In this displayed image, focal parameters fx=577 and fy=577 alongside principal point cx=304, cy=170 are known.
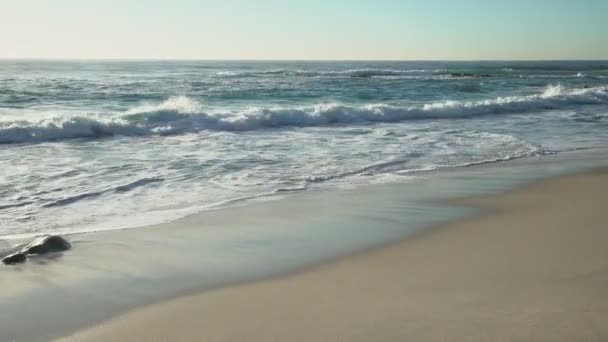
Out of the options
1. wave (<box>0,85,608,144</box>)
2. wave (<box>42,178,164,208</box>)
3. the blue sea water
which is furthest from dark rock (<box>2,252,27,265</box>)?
wave (<box>0,85,608,144</box>)

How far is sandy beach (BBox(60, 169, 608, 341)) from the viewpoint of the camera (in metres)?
3.26

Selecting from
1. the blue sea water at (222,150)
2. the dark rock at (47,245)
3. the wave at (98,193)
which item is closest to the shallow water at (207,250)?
the dark rock at (47,245)

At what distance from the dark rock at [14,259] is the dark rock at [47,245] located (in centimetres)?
10

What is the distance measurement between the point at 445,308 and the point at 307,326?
0.88 metres

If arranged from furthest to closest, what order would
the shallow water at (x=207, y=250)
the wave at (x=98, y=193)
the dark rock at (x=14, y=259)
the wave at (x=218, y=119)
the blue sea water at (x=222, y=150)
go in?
the wave at (x=218, y=119) < the blue sea water at (x=222, y=150) < the wave at (x=98, y=193) < the dark rock at (x=14, y=259) < the shallow water at (x=207, y=250)

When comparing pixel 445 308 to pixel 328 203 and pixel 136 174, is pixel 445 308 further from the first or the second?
pixel 136 174

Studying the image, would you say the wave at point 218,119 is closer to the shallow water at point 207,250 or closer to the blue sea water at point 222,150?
the blue sea water at point 222,150

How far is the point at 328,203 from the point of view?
21.8 ft

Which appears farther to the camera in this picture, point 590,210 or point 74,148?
point 74,148

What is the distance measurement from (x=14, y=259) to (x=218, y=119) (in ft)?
39.7

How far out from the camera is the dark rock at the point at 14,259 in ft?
14.9

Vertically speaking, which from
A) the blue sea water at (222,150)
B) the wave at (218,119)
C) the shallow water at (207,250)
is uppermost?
the wave at (218,119)

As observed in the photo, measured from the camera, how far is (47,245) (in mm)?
4801

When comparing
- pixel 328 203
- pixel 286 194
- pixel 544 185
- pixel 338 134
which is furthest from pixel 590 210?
pixel 338 134
